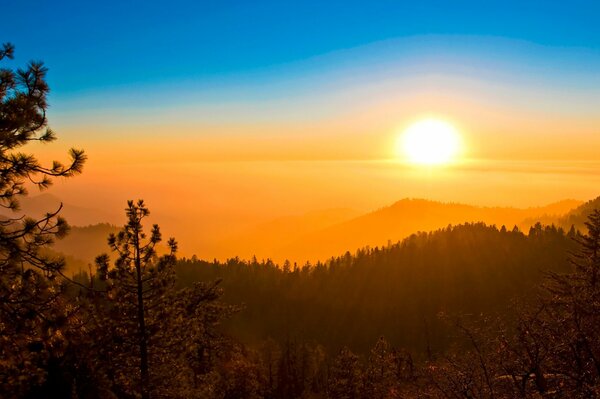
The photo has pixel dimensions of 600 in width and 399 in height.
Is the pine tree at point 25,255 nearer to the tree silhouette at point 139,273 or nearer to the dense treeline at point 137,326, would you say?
the dense treeline at point 137,326

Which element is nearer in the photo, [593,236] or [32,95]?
[32,95]

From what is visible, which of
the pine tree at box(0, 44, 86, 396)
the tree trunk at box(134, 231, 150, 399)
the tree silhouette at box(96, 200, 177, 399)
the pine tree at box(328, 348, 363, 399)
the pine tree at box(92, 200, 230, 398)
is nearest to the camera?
the pine tree at box(0, 44, 86, 396)

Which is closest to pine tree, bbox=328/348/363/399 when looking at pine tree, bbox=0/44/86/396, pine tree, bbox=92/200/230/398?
pine tree, bbox=92/200/230/398

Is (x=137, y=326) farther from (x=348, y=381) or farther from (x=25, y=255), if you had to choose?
(x=348, y=381)

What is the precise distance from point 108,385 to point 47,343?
46.5ft

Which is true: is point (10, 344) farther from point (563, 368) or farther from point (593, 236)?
point (593, 236)

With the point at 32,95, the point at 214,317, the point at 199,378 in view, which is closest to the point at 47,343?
the point at 32,95

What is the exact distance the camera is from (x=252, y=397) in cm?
4888

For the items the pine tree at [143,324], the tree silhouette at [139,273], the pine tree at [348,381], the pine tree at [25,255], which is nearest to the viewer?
the pine tree at [25,255]

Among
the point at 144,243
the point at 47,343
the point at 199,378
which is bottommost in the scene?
the point at 199,378

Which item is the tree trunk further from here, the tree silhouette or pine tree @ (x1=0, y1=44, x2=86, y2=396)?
pine tree @ (x1=0, y1=44, x2=86, y2=396)

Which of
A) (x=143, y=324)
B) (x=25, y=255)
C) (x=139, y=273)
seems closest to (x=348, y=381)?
(x=143, y=324)

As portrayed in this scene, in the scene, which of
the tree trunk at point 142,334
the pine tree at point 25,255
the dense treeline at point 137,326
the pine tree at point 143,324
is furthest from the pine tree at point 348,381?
the pine tree at point 25,255

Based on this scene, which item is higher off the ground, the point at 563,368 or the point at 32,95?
the point at 32,95
